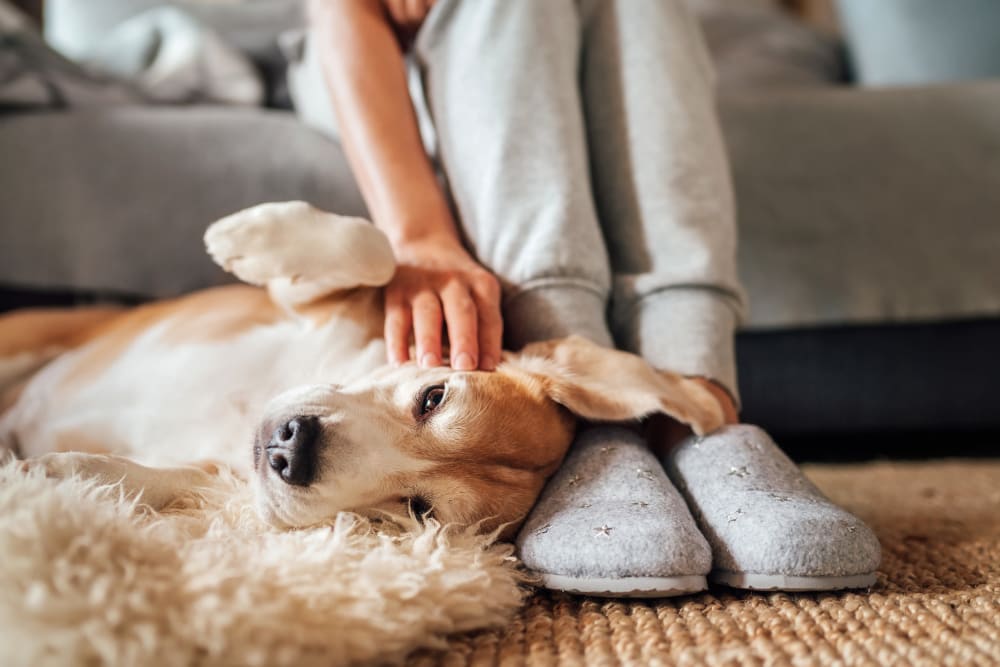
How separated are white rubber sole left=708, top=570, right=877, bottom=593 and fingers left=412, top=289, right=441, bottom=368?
44 cm

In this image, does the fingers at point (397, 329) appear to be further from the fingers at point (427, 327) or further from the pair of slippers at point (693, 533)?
the pair of slippers at point (693, 533)

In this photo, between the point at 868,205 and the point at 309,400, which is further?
the point at 868,205

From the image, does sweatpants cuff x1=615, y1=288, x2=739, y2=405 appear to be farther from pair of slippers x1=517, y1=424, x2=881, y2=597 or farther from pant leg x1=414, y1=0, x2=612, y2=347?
pair of slippers x1=517, y1=424, x2=881, y2=597

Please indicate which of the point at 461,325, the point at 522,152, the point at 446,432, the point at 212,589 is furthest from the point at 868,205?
the point at 212,589

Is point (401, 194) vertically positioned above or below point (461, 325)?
above

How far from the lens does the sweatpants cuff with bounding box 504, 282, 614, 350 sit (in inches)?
45.8

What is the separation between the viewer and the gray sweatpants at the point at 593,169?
119 cm

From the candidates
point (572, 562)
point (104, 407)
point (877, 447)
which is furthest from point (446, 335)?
point (877, 447)

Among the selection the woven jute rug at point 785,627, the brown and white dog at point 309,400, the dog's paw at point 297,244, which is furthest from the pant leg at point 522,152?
the woven jute rug at point 785,627

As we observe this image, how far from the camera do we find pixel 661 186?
4.12 ft

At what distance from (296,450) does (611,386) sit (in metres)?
0.41

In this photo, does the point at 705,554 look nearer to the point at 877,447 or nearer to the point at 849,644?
the point at 849,644

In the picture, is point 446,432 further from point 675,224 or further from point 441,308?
point 675,224

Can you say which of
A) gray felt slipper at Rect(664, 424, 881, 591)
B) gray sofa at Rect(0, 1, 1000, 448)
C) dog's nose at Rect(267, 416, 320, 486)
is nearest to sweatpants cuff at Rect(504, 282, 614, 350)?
gray felt slipper at Rect(664, 424, 881, 591)
